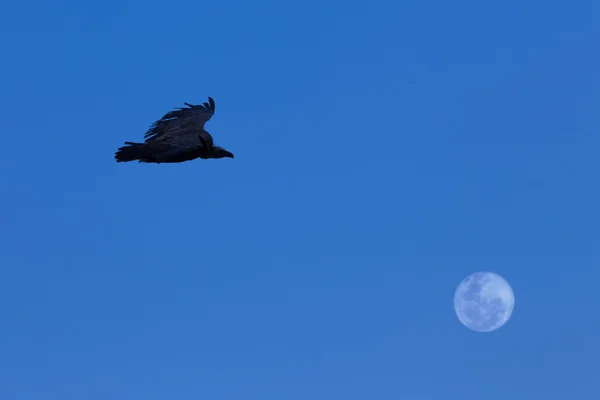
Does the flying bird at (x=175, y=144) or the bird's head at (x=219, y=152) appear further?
the bird's head at (x=219, y=152)

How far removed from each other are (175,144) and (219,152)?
4.97ft

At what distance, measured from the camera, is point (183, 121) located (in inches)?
908

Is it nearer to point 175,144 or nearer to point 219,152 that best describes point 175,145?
point 175,144

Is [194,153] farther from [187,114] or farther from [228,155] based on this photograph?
[187,114]

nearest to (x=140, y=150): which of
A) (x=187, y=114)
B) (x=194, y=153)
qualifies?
(x=194, y=153)

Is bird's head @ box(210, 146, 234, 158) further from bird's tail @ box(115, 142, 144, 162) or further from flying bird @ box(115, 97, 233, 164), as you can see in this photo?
bird's tail @ box(115, 142, 144, 162)

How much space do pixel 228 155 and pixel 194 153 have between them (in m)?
1.34

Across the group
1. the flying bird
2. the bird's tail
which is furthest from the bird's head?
the bird's tail

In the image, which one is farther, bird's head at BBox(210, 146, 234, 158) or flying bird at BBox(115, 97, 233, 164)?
bird's head at BBox(210, 146, 234, 158)

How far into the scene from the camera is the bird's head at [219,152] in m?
21.5

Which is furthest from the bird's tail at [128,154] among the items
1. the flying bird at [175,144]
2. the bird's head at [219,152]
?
the bird's head at [219,152]

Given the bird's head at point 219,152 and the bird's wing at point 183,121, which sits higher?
the bird's wing at point 183,121

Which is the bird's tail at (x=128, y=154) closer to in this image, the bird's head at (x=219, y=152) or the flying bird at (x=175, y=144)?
the flying bird at (x=175, y=144)

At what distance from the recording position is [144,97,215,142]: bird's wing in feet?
71.8
